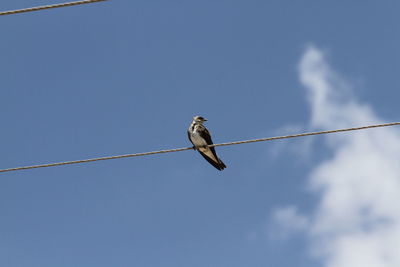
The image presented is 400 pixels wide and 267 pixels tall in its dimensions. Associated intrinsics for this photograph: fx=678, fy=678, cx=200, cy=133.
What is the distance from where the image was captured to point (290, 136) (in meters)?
8.12

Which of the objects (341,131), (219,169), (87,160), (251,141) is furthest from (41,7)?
(219,169)

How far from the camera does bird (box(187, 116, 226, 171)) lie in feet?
44.2

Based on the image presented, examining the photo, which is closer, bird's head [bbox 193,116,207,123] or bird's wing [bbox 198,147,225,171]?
bird's wing [bbox 198,147,225,171]

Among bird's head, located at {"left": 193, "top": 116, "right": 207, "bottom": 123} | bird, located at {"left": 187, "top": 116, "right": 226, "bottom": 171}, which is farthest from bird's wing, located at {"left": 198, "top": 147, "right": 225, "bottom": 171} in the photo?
bird's head, located at {"left": 193, "top": 116, "right": 207, "bottom": 123}

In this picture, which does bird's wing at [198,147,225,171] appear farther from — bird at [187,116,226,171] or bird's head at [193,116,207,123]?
bird's head at [193,116,207,123]

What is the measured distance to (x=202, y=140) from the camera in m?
13.7

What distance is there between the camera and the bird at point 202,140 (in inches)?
530

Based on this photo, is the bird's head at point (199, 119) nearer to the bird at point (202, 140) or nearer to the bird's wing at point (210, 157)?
the bird at point (202, 140)

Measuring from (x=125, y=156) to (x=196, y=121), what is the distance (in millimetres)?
6006

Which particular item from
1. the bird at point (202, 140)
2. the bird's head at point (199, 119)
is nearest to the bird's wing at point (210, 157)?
the bird at point (202, 140)

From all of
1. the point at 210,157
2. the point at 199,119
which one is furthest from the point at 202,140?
the point at 199,119

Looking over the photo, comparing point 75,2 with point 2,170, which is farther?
point 2,170

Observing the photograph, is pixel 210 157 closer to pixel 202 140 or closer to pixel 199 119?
pixel 202 140

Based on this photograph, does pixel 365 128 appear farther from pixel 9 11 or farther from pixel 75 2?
pixel 9 11
